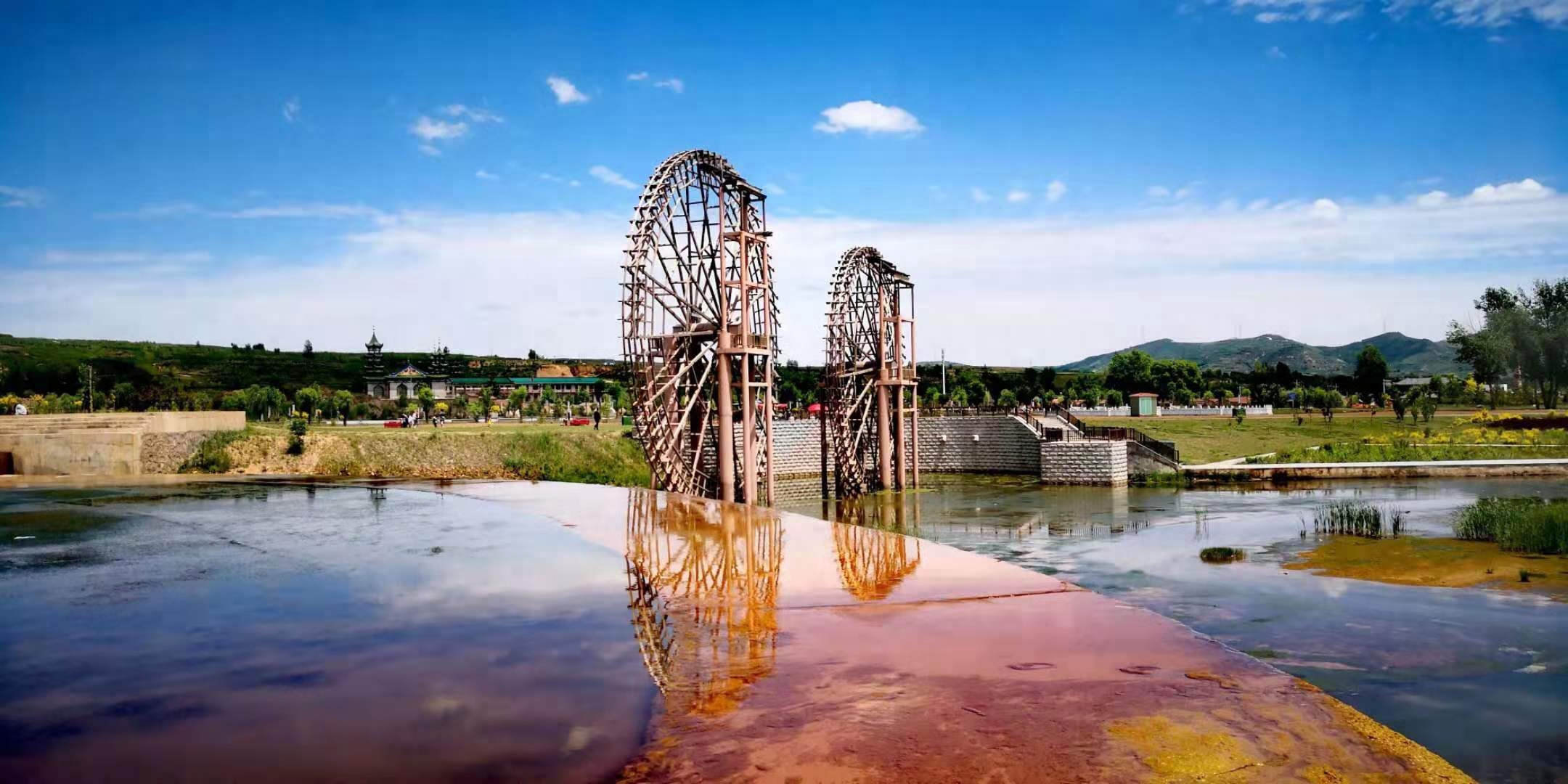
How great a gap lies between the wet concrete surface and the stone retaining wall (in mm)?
28692

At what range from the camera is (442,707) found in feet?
24.5

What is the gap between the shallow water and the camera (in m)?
9.65

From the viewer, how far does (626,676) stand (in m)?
8.35

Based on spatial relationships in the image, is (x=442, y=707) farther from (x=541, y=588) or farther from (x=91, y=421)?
(x=91, y=421)

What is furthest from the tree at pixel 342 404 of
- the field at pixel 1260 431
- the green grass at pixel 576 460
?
the field at pixel 1260 431

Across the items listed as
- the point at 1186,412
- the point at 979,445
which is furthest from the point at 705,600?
the point at 1186,412

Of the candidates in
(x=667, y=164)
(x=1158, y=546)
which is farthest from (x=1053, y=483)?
(x=667, y=164)

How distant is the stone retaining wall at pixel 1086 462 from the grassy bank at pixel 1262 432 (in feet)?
31.9

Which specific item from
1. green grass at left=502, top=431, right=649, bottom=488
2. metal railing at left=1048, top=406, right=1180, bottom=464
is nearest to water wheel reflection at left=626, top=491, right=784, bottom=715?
green grass at left=502, top=431, right=649, bottom=488

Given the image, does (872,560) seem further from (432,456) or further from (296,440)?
(296,440)

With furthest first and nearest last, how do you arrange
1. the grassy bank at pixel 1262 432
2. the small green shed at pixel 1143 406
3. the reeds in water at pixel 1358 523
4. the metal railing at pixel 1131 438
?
1. the small green shed at pixel 1143 406
2. the grassy bank at pixel 1262 432
3. the metal railing at pixel 1131 438
4. the reeds in water at pixel 1358 523

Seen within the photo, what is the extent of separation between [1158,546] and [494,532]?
52.7 ft

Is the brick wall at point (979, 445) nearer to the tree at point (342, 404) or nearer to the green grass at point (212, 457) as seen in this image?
the green grass at point (212, 457)

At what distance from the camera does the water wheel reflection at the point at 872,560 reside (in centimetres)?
1232
